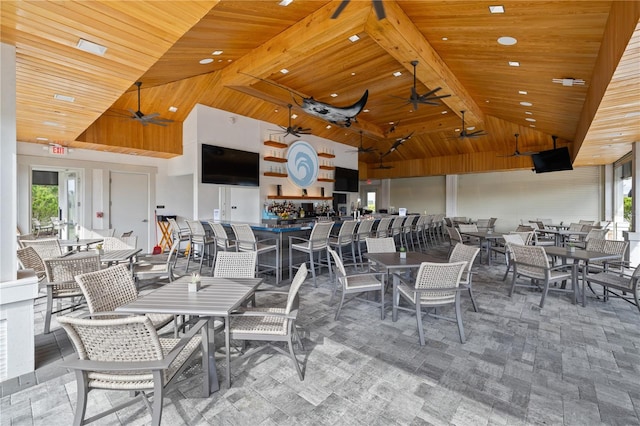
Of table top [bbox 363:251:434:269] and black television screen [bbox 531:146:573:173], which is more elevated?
black television screen [bbox 531:146:573:173]

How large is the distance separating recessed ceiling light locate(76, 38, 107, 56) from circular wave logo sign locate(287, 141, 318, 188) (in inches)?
267

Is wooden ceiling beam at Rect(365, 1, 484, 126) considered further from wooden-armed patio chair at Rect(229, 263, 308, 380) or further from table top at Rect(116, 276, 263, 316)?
table top at Rect(116, 276, 263, 316)

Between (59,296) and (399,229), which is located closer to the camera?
(59,296)

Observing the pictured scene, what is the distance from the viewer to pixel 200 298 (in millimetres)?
2229

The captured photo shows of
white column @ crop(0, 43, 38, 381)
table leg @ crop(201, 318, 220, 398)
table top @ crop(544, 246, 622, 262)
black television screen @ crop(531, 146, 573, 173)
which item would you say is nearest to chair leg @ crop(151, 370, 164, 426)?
table leg @ crop(201, 318, 220, 398)

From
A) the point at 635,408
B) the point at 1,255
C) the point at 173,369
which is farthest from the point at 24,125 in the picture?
the point at 635,408

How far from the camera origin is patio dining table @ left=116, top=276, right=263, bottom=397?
1.98m

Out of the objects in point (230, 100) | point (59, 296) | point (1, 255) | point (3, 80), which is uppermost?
point (230, 100)

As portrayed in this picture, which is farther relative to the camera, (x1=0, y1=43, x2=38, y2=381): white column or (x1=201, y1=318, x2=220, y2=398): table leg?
(x1=0, y1=43, x2=38, y2=381): white column

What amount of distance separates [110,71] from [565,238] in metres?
9.81

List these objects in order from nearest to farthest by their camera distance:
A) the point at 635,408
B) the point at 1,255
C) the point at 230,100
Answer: the point at 635,408 → the point at 1,255 → the point at 230,100

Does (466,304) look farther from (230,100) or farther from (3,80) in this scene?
(230,100)

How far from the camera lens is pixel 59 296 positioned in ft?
10.3

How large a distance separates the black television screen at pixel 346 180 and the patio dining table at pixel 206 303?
8958mm
